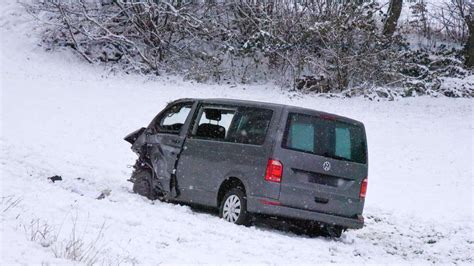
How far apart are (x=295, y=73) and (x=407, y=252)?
15.7m

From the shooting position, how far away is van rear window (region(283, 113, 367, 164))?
903cm

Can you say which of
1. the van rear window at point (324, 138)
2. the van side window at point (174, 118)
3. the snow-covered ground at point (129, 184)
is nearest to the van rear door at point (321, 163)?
the van rear window at point (324, 138)

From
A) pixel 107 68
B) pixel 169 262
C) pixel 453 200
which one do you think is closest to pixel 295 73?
pixel 107 68

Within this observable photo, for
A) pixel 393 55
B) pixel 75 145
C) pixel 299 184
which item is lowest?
pixel 75 145

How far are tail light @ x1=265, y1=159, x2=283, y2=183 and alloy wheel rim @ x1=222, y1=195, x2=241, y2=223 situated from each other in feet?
2.18

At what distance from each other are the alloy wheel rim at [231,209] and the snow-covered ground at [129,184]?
0.25 metres

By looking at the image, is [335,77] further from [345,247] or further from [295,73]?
[345,247]

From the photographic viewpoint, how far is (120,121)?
18.8 meters

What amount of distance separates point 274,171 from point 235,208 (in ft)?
2.83

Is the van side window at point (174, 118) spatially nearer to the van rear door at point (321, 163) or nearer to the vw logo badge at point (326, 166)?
the van rear door at point (321, 163)

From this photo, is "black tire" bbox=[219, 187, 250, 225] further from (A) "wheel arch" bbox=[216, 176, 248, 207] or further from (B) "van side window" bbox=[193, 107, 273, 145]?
(B) "van side window" bbox=[193, 107, 273, 145]

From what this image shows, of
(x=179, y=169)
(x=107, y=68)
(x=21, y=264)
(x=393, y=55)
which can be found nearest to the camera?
(x=21, y=264)

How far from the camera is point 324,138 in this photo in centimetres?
923

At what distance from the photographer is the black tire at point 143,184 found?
10.8 m
